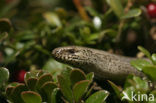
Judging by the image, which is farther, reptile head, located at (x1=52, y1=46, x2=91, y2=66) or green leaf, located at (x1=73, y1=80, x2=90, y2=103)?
reptile head, located at (x1=52, y1=46, x2=91, y2=66)

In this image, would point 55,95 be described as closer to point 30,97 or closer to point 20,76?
point 30,97

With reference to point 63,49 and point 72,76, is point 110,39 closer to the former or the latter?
point 63,49

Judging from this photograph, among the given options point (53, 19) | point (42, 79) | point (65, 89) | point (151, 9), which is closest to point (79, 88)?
point (65, 89)

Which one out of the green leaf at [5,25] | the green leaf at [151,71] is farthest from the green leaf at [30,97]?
the green leaf at [5,25]

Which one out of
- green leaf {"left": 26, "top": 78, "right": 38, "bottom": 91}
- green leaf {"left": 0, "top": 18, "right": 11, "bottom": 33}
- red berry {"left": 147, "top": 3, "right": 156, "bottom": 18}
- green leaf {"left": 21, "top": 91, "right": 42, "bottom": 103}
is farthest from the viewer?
red berry {"left": 147, "top": 3, "right": 156, "bottom": 18}

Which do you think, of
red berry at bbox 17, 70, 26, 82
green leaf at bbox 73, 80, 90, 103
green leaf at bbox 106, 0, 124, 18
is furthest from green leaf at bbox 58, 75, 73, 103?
green leaf at bbox 106, 0, 124, 18

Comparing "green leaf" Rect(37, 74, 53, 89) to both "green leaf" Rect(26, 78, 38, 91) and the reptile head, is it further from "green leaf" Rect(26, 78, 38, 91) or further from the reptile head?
the reptile head
